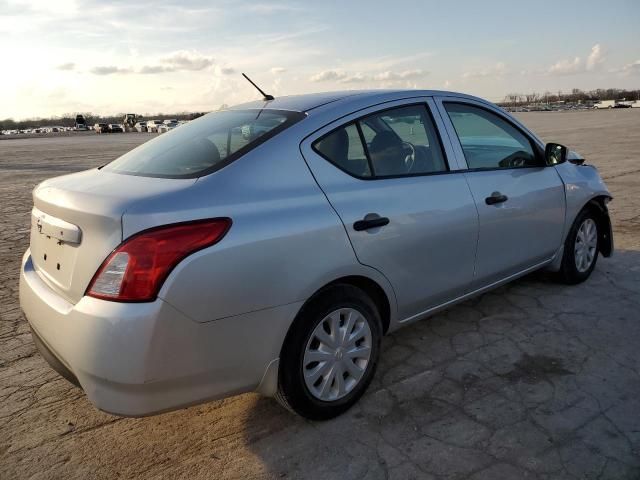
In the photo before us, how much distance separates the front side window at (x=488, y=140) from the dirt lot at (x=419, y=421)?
1.17 meters

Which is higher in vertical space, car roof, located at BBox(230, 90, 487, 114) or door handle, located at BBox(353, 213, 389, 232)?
car roof, located at BBox(230, 90, 487, 114)

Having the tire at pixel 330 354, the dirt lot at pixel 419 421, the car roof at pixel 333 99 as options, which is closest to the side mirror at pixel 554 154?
the car roof at pixel 333 99

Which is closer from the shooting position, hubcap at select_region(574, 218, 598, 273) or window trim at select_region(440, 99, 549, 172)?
window trim at select_region(440, 99, 549, 172)

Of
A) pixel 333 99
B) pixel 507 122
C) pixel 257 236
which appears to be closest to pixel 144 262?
pixel 257 236

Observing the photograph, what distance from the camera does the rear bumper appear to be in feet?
Result: 6.51

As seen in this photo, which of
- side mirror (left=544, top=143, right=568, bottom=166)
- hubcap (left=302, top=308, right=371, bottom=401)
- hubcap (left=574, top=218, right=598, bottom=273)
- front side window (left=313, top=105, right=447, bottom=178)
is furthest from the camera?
hubcap (left=574, top=218, right=598, bottom=273)

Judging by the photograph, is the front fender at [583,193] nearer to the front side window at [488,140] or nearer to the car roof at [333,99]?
the front side window at [488,140]

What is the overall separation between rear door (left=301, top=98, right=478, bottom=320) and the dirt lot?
49 cm

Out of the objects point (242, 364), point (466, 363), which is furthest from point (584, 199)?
point (242, 364)

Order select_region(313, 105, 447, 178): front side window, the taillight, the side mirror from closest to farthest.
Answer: the taillight → select_region(313, 105, 447, 178): front side window → the side mirror

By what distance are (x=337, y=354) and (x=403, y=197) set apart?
91 centimetres

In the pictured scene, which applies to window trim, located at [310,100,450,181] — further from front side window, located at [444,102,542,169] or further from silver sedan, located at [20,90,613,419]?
front side window, located at [444,102,542,169]

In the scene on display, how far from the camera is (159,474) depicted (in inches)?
Answer: 91.0

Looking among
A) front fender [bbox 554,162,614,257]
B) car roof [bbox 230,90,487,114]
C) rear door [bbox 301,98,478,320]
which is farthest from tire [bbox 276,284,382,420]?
front fender [bbox 554,162,614,257]
